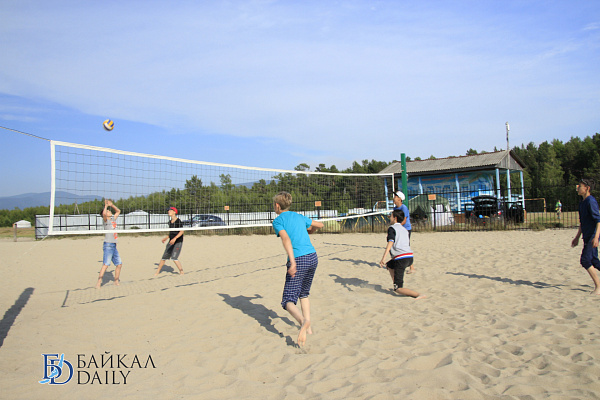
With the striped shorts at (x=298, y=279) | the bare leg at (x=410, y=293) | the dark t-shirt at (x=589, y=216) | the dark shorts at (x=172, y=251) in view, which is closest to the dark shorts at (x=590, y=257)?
the dark t-shirt at (x=589, y=216)

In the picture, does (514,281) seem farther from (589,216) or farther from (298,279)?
(298,279)

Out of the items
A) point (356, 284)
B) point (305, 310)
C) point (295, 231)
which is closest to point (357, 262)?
point (356, 284)

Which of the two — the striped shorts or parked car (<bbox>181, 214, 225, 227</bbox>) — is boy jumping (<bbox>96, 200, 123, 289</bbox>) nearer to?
parked car (<bbox>181, 214, 225, 227</bbox>)

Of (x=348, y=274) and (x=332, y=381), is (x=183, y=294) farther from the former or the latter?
(x=332, y=381)

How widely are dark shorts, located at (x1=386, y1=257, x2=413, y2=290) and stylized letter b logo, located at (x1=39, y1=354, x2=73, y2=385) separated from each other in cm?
394

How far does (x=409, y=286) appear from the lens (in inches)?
244

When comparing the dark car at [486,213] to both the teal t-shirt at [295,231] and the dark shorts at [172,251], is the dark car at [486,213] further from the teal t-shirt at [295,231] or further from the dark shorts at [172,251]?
the teal t-shirt at [295,231]

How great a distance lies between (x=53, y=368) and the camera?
140 inches

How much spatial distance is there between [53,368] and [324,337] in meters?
2.53

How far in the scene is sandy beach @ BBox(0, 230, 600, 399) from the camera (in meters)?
2.94

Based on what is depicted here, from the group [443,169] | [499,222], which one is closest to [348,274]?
[499,222]

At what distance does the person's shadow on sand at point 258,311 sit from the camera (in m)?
4.43

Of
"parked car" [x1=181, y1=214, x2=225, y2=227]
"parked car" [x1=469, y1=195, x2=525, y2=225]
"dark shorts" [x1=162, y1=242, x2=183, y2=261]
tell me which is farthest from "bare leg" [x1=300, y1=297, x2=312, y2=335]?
"parked car" [x1=469, y1=195, x2=525, y2=225]

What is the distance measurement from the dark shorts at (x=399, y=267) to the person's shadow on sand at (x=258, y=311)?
1.69 metres
